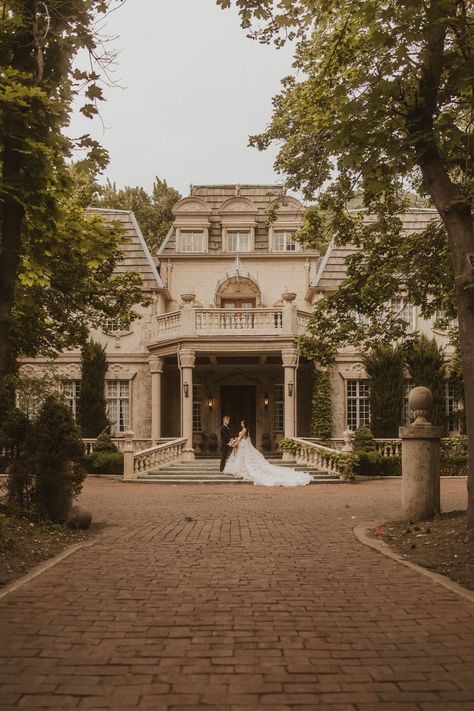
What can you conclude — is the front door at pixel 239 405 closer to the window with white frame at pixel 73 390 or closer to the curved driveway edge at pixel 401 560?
the window with white frame at pixel 73 390

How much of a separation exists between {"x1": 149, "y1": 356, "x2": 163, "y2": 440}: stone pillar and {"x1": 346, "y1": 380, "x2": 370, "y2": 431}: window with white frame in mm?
7787

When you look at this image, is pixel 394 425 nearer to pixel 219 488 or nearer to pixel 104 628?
pixel 219 488

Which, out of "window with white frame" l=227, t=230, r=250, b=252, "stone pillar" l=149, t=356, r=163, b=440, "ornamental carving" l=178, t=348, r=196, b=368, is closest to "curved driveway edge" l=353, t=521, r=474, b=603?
"ornamental carving" l=178, t=348, r=196, b=368

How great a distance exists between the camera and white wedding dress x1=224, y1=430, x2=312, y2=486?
1977cm

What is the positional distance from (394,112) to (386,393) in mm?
18625

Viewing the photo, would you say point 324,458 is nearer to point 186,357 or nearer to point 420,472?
point 186,357

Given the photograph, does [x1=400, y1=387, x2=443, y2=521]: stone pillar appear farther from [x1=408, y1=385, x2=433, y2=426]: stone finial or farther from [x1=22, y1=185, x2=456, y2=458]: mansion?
[x1=22, y1=185, x2=456, y2=458]: mansion

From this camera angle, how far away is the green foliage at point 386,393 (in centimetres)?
2555

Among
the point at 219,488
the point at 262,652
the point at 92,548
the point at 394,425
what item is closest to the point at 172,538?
the point at 92,548

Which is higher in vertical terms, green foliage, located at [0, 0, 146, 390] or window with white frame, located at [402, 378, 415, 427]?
green foliage, located at [0, 0, 146, 390]

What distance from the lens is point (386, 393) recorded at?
25.6 m

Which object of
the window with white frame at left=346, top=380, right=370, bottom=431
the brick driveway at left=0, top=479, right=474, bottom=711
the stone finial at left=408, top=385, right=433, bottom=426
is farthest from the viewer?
the window with white frame at left=346, top=380, right=370, bottom=431

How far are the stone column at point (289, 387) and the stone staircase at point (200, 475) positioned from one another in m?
1.43

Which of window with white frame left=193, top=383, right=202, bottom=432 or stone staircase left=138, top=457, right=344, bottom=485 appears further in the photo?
window with white frame left=193, top=383, right=202, bottom=432
